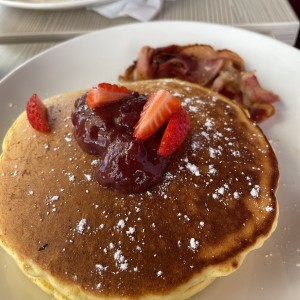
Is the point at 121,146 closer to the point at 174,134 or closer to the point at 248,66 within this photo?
the point at 174,134

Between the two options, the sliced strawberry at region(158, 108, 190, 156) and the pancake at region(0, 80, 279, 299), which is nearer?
the pancake at region(0, 80, 279, 299)

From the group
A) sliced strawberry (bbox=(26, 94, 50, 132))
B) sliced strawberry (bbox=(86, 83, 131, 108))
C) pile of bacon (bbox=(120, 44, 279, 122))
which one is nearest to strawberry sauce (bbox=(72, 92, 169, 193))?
sliced strawberry (bbox=(86, 83, 131, 108))

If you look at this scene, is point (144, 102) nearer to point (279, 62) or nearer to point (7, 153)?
point (7, 153)

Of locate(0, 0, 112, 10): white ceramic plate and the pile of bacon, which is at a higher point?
locate(0, 0, 112, 10): white ceramic plate

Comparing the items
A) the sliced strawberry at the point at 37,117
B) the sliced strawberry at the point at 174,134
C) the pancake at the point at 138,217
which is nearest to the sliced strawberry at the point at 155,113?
the sliced strawberry at the point at 174,134

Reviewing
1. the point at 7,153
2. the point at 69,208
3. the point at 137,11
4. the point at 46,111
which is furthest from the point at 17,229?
the point at 137,11

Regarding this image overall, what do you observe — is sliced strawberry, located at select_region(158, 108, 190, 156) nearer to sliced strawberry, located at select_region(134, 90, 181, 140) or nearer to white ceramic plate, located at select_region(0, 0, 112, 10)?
sliced strawberry, located at select_region(134, 90, 181, 140)

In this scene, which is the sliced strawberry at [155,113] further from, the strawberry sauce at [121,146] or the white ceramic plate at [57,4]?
the white ceramic plate at [57,4]
